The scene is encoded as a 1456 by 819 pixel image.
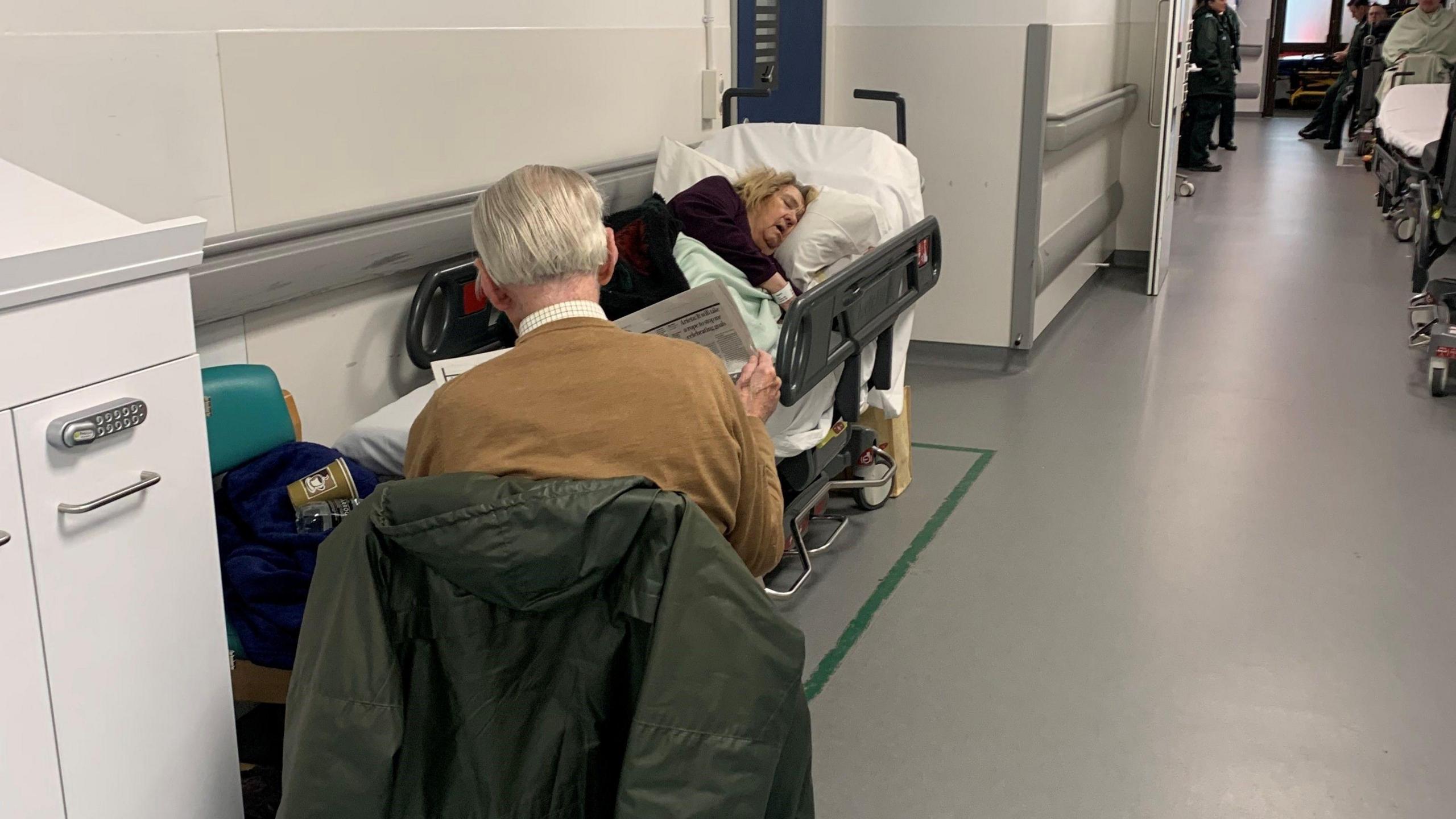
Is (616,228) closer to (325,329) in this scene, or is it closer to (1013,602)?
(325,329)

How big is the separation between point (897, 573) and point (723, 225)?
39.6 inches

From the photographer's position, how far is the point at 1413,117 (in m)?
7.69

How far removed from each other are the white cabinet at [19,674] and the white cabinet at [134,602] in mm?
15

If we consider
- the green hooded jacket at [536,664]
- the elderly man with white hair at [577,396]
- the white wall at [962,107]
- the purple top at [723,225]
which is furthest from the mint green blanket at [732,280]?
the white wall at [962,107]

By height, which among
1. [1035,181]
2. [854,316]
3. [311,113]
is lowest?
[854,316]

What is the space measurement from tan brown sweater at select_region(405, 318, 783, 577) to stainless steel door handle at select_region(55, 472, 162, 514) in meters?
0.31

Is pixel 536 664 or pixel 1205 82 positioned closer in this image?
pixel 536 664

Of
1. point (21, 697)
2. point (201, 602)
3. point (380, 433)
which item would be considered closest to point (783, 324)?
point (380, 433)

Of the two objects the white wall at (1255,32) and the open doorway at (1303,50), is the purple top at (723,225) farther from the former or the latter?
the open doorway at (1303,50)

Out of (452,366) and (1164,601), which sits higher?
(452,366)

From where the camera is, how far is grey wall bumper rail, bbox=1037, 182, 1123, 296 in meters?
5.27

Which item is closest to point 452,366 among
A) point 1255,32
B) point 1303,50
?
point 1255,32

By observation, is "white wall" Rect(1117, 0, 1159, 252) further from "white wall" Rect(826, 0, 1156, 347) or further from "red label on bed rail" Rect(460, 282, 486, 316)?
"red label on bed rail" Rect(460, 282, 486, 316)

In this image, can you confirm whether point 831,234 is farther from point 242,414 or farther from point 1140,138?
point 1140,138
